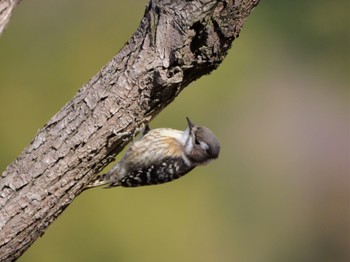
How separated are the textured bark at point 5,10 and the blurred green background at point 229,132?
4.05 m

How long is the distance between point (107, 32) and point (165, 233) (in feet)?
8.41

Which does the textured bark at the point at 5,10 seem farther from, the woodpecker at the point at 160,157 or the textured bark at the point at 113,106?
the woodpecker at the point at 160,157

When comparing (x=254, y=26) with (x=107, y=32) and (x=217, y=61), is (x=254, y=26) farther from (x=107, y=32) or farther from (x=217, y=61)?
(x=217, y=61)

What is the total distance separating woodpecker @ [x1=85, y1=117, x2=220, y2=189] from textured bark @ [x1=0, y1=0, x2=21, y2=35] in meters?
1.70

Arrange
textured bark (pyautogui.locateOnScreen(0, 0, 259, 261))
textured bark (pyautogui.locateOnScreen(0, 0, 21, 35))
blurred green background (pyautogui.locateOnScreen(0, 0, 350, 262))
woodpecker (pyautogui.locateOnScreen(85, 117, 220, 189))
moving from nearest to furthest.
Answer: textured bark (pyautogui.locateOnScreen(0, 0, 21, 35)) → textured bark (pyautogui.locateOnScreen(0, 0, 259, 261)) → woodpecker (pyautogui.locateOnScreen(85, 117, 220, 189)) → blurred green background (pyautogui.locateOnScreen(0, 0, 350, 262))

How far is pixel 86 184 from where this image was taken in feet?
11.9

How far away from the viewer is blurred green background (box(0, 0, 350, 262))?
23.9 ft

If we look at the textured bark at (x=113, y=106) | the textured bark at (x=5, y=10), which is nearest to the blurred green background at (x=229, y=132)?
the textured bark at (x=113, y=106)

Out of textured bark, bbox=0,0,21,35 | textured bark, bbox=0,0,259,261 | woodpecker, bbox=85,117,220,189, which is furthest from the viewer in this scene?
woodpecker, bbox=85,117,220,189

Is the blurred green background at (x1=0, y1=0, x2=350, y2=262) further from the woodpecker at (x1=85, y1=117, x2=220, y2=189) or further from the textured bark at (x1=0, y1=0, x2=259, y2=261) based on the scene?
the textured bark at (x1=0, y1=0, x2=259, y2=261)

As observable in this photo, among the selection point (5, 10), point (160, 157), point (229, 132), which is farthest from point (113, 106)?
point (229, 132)

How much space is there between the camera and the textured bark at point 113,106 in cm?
318

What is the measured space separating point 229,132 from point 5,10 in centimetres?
626

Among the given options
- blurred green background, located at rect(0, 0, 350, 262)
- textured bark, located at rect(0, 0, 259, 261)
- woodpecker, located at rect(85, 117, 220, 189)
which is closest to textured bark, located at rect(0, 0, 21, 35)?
textured bark, located at rect(0, 0, 259, 261)
